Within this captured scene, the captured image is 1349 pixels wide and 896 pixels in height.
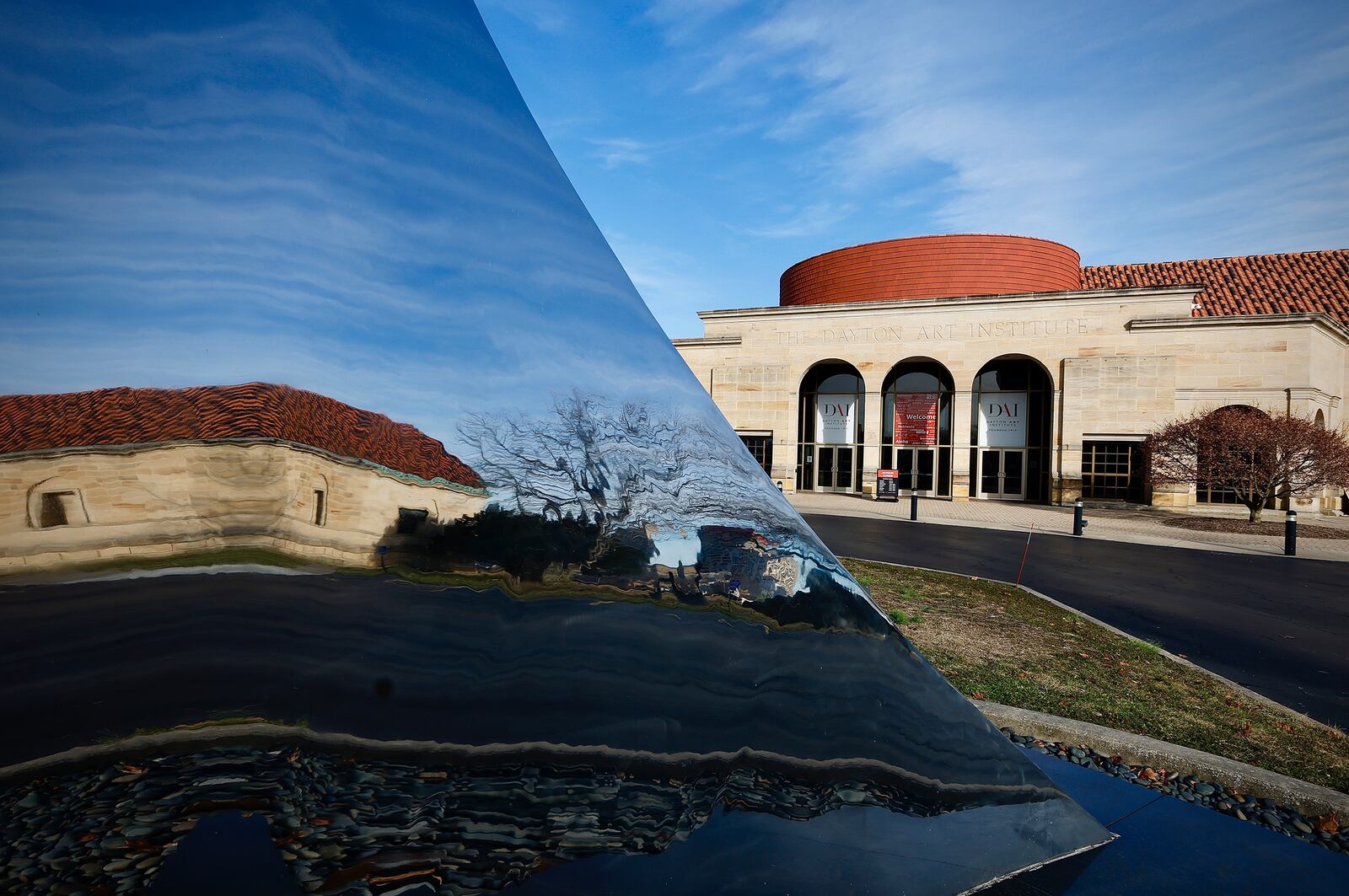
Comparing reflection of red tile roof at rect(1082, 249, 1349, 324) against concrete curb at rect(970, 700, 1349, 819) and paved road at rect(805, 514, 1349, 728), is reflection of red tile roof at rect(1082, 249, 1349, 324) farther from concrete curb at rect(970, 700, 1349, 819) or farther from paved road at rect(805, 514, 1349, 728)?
concrete curb at rect(970, 700, 1349, 819)

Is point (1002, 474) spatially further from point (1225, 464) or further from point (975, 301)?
point (1225, 464)

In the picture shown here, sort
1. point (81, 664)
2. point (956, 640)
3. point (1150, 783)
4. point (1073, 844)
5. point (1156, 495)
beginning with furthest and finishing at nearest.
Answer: point (1156, 495) < point (956, 640) < point (1150, 783) < point (1073, 844) < point (81, 664)

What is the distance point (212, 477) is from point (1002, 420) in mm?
31904

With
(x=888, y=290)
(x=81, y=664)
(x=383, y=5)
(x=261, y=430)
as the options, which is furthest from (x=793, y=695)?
(x=888, y=290)

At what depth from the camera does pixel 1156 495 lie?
979 inches

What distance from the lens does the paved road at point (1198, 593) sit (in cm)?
596

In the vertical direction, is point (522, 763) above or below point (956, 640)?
above

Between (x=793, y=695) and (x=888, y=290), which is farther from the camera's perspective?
(x=888, y=290)

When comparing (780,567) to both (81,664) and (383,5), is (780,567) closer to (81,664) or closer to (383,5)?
(81,664)

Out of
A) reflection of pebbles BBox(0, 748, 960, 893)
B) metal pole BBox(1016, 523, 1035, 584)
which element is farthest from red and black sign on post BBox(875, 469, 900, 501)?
reflection of pebbles BBox(0, 748, 960, 893)

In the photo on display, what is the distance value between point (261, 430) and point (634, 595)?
0.99 meters

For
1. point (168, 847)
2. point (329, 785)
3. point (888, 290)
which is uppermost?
point (888, 290)

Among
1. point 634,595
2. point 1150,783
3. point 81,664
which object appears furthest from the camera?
point 1150,783

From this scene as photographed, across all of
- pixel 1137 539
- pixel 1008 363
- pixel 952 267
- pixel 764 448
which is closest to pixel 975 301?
pixel 1008 363
